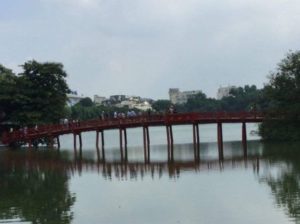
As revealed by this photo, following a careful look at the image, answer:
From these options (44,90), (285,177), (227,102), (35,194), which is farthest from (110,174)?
(227,102)

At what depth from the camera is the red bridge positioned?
53.3 meters

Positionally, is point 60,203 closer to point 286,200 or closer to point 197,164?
point 286,200

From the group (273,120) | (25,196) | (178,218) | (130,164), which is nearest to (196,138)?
(273,120)

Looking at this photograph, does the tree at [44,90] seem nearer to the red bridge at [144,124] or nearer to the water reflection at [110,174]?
the red bridge at [144,124]

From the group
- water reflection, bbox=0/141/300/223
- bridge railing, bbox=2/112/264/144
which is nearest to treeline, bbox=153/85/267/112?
bridge railing, bbox=2/112/264/144

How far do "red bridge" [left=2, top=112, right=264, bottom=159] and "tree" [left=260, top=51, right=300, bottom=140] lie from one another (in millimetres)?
1738

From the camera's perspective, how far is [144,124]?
179 ft

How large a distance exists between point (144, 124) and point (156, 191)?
98.1 ft

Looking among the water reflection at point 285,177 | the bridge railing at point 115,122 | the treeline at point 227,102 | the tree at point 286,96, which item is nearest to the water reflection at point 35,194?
the water reflection at point 285,177

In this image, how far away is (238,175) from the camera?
29.1 meters

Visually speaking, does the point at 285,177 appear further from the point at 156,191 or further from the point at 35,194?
the point at 35,194

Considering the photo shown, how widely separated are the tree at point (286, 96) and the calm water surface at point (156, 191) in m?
12.0

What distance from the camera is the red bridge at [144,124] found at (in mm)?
53344

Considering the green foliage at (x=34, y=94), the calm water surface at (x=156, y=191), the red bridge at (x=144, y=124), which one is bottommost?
the calm water surface at (x=156, y=191)
